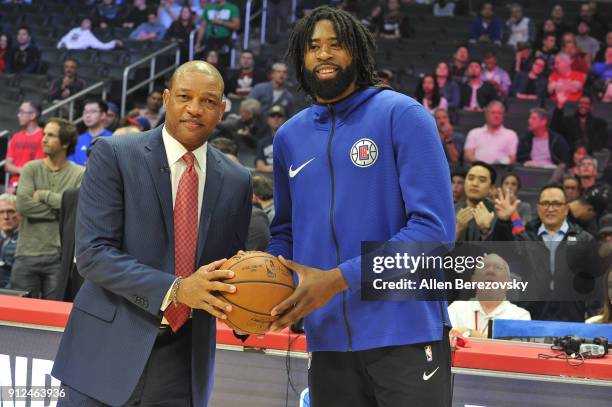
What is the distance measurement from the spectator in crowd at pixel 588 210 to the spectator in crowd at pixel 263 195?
2785mm

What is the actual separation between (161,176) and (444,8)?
1398cm

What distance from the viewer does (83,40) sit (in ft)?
52.9

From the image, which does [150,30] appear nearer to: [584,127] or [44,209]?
[584,127]

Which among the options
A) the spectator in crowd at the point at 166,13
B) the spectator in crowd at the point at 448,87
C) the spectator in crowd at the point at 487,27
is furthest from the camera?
the spectator in crowd at the point at 166,13

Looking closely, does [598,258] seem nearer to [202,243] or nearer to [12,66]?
[202,243]

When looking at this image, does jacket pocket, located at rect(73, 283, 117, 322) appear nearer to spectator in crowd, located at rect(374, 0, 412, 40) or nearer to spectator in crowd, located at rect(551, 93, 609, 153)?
spectator in crowd, located at rect(551, 93, 609, 153)

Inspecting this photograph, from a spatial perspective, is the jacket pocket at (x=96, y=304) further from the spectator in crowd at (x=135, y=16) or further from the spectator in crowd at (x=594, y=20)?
the spectator in crowd at (x=135, y=16)

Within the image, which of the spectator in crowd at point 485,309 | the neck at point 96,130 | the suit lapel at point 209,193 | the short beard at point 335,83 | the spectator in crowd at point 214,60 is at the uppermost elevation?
the short beard at point 335,83

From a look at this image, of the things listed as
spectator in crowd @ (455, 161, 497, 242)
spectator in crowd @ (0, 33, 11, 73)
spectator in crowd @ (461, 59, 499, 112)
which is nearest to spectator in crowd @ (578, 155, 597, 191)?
spectator in crowd @ (455, 161, 497, 242)

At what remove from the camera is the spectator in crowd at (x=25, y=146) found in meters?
10.5

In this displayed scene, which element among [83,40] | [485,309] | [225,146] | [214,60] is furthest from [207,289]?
[83,40]

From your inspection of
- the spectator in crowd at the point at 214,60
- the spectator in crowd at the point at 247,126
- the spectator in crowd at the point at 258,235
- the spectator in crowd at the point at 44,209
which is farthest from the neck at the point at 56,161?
the spectator in crowd at the point at 214,60

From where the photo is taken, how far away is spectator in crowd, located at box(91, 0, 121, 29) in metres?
17.0

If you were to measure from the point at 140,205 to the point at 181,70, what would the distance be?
0.52 m
